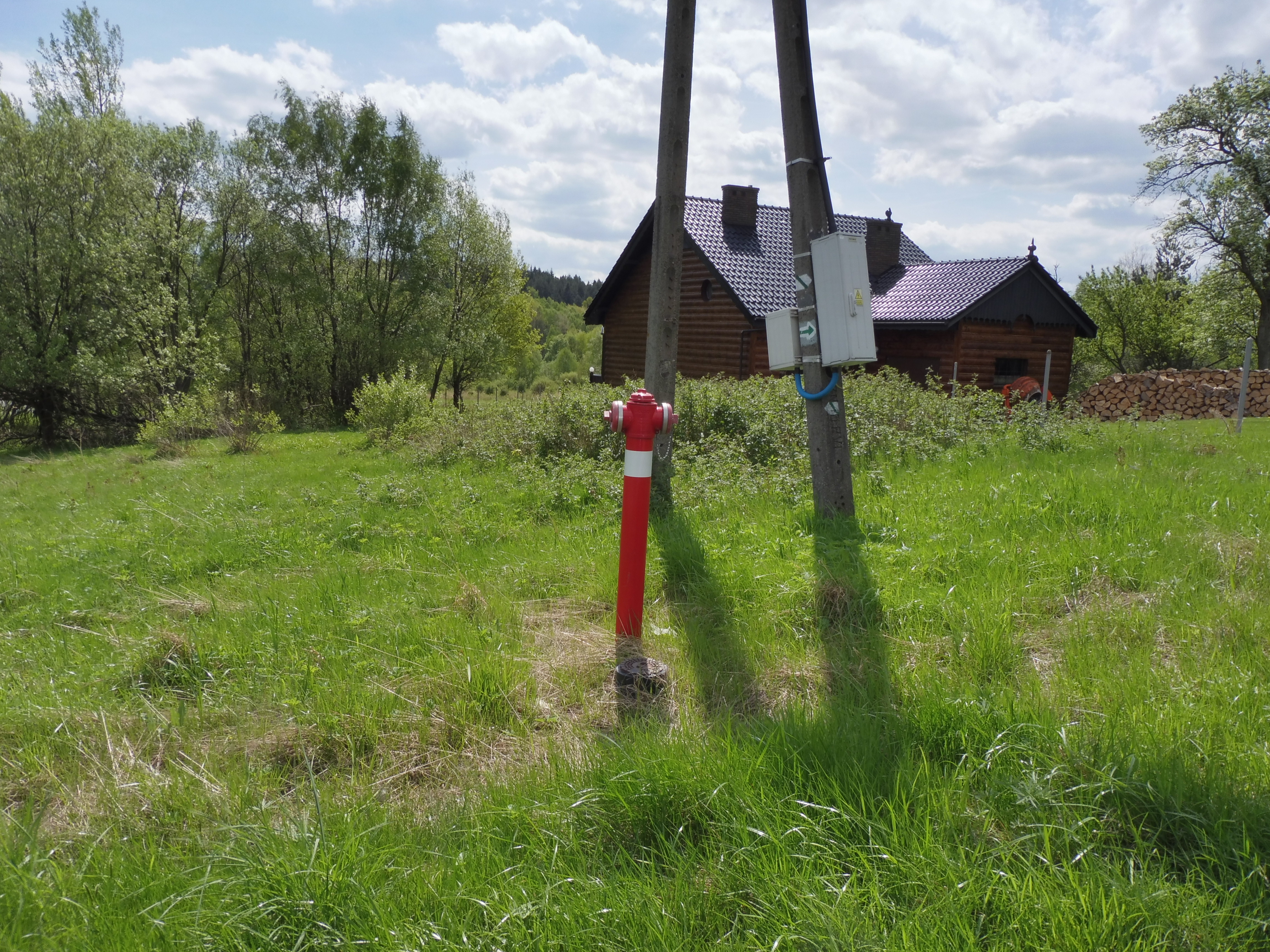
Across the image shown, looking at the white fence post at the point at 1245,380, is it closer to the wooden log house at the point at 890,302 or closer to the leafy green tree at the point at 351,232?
the wooden log house at the point at 890,302

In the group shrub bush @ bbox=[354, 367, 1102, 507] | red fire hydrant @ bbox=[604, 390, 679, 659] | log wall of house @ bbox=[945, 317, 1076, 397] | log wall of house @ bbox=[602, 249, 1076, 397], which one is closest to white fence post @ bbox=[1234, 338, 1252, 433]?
shrub bush @ bbox=[354, 367, 1102, 507]

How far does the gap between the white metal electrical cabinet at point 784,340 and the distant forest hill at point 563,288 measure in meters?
115

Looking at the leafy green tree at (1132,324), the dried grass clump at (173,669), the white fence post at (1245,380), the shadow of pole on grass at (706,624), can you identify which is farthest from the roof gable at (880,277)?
the leafy green tree at (1132,324)

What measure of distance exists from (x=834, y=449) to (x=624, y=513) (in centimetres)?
238

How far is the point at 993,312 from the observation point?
66.4 feet

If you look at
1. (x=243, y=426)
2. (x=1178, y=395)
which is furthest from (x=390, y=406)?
(x=1178, y=395)

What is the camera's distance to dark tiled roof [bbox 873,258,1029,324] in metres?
19.9

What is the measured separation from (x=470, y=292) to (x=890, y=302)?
854 inches

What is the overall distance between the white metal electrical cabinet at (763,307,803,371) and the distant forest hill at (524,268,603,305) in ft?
376

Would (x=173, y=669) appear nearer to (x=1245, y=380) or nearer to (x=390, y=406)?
(x=390, y=406)

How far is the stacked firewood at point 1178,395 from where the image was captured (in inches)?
774

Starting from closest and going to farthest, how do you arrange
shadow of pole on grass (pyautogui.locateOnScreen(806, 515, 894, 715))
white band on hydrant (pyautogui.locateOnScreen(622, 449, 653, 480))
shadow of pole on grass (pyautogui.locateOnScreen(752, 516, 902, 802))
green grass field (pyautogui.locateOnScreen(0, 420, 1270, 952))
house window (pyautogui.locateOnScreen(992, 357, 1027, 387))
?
green grass field (pyautogui.locateOnScreen(0, 420, 1270, 952))
shadow of pole on grass (pyautogui.locateOnScreen(752, 516, 902, 802))
shadow of pole on grass (pyautogui.locateOnScreen(806, 515, 894, 715))
white band on hydrant (pyautogui.locateOnScreen(622, 449, 653, 480))
house window (pyautogui.locateOnScreen(992, 357, 1027, 387))

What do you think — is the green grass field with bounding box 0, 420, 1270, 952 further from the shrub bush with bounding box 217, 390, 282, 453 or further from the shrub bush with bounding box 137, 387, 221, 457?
the shrub bush with bounding box 137, 387, 221, 457

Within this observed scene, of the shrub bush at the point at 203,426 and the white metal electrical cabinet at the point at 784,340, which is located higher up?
the white metal electrical cabinet at the point at 784,340
